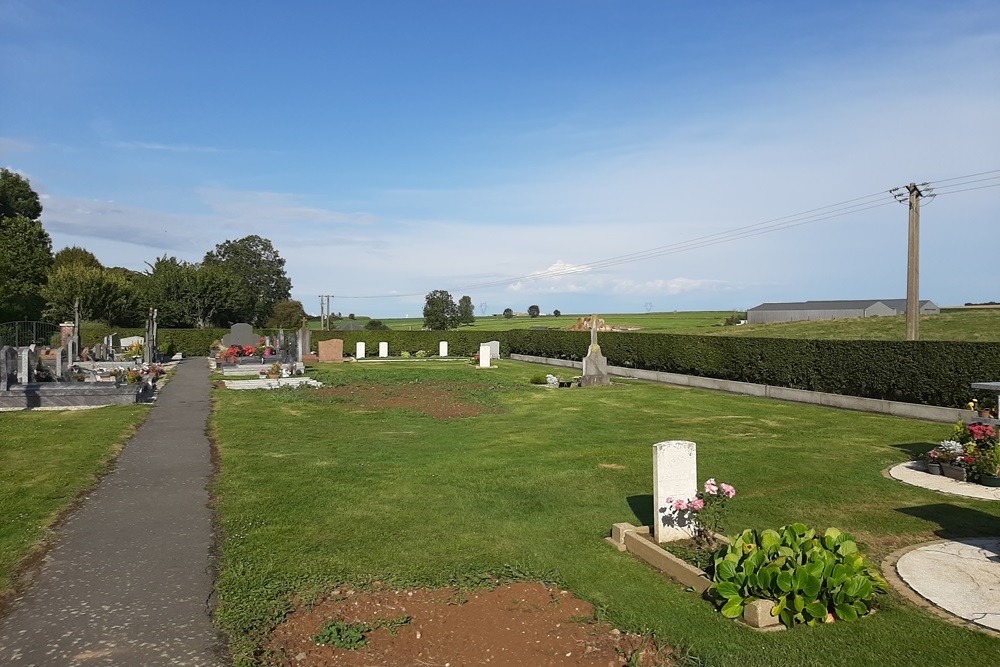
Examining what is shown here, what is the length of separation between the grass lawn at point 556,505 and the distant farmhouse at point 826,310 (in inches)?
2555

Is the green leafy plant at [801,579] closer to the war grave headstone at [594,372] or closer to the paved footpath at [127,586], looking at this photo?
the paved footpath at [127,586]

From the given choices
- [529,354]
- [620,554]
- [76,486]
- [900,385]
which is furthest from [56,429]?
[529,354]

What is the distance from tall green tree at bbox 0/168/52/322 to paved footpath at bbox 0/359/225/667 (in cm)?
4464

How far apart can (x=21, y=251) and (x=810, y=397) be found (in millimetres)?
64432

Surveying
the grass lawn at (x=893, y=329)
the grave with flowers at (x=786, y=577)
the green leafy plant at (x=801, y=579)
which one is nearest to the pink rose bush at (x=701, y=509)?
the grave with flowers at (x=786, y=577)

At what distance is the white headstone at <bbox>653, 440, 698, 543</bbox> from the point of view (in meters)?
6.99

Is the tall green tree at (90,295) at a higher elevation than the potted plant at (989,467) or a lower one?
higher

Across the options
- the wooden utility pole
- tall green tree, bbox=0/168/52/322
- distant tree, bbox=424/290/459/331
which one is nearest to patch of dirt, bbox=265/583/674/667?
the wooden utility pole

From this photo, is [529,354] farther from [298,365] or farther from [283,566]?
[283,566]

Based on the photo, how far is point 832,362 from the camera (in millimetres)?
20328

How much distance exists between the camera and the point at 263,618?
527cm

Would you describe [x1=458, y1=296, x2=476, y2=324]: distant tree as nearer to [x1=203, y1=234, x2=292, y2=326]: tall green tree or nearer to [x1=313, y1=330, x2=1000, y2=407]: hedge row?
[x1=203, y1=234, x2=292, y2=326]: tall green tree

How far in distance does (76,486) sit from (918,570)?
11.2m

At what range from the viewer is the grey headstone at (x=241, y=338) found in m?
39.3
